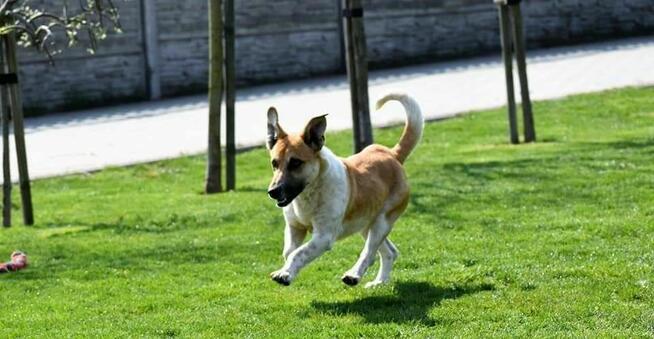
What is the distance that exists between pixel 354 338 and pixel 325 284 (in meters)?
1.64

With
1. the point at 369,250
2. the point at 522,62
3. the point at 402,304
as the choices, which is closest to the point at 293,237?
the point at 369,250

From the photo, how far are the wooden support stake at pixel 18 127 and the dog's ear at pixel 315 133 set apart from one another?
507 cm

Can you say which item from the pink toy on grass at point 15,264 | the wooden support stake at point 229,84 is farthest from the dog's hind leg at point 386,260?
the wooden support stake at point 229,84

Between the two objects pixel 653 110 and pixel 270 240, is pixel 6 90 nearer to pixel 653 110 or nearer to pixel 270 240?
pixel 270 240

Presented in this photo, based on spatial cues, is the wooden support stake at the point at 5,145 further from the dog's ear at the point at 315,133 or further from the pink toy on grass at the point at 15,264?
the dog's ear at the point at 315,133

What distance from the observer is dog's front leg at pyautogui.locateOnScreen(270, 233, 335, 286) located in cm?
785

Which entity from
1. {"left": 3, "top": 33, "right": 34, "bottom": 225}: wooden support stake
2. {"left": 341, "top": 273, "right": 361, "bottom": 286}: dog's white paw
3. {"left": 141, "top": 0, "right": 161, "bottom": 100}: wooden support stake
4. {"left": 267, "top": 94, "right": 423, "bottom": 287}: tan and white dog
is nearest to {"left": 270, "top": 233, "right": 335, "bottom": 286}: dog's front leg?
{"left": 267, "top": 94, "right": 423, "bottom": 287}: tan and white dog

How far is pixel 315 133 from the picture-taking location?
8164mm

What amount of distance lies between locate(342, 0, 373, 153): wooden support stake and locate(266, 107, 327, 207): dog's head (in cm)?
598

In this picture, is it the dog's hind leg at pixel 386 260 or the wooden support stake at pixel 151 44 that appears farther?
the wooden support stake at pixel 151 44

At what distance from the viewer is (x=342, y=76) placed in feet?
86.4

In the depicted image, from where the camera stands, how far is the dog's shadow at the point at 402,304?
773 cm

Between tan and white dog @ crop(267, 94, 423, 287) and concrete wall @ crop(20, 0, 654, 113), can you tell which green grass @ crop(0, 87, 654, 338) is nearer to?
tan and white dog @ crop(267, 94, 423, 287)

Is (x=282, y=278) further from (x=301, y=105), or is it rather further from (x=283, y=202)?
(x=301, y=105)
